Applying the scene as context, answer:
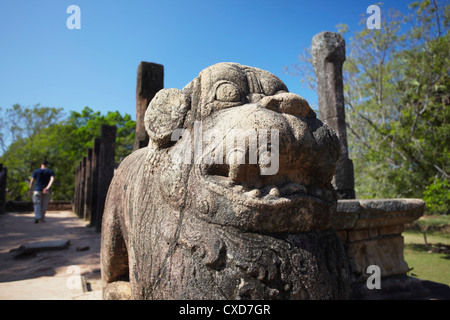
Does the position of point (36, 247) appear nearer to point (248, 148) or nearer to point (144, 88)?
point (144, 88)

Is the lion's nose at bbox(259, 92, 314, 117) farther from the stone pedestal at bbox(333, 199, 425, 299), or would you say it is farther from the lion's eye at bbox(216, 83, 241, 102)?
the stone pedestal at bbox(333, 199, 425, 299)

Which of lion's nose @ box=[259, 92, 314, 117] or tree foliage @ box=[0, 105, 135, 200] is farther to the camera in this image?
tree foliage @ box=[0, 105, 135, 200]

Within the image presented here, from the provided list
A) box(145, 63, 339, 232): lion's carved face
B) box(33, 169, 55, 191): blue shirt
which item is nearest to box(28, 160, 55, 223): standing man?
box(33, 169, 55, 191): blue shirt

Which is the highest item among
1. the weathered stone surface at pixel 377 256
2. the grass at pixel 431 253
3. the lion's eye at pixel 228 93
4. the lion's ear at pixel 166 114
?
the lion's eye at pixel 228 93

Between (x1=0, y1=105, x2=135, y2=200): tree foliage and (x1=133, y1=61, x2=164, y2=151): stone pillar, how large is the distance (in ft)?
48.7

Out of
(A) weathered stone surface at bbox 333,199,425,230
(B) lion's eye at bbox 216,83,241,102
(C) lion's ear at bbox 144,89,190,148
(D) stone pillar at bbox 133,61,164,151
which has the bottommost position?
(A) weathered stone surface at bbox 333,199,425,230

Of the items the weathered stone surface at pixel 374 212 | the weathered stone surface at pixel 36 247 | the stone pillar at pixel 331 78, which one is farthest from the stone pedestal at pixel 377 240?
the weathered stone surface at pixel 36 247

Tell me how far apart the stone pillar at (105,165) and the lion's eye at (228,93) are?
6.13 meters

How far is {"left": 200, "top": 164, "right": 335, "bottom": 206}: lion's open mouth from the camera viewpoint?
1.17m

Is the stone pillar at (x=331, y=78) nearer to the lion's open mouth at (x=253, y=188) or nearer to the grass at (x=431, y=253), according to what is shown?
the grass at (x=431, y=253)

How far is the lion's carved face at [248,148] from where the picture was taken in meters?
1.18

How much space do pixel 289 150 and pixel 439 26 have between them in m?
9.43

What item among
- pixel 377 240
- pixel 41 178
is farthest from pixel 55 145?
pixel 377 240

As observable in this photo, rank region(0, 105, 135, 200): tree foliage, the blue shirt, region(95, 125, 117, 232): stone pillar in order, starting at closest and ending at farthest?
region(95, 125, 117, 232): stone pillar < the blue shirt < region(0, 105, 135, 200): tree foliage
